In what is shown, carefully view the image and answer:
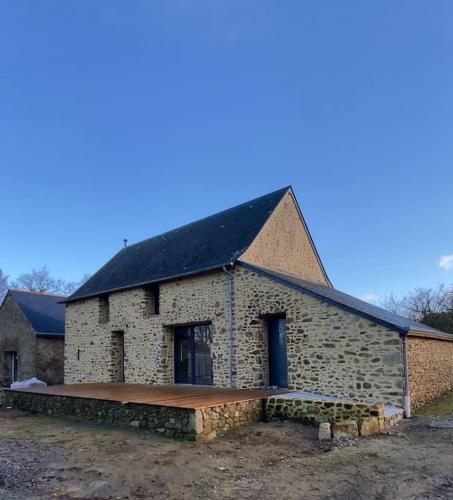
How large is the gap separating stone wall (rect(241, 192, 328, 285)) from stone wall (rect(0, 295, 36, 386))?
40.4 ft

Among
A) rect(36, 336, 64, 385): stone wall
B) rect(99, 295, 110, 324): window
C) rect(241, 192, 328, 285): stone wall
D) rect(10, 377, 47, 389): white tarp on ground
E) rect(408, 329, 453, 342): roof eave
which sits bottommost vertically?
rect(10, 377, 47, 389): white tarp on ground

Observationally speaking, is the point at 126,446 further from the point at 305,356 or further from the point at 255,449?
the point at 305,356

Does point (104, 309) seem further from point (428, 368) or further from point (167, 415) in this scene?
point (428, 368)

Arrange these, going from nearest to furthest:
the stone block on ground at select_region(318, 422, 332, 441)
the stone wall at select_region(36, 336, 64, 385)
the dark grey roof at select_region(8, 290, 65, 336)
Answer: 1. the stone block on ground at select_region(318, 422, 332, 441)
2. the stone wall at select_region(36, 336, 64, 385)
3. the dark grey roof at select_region(8, 290, 65, 336)

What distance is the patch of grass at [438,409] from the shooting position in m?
9.55

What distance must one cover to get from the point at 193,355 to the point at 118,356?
3911mm

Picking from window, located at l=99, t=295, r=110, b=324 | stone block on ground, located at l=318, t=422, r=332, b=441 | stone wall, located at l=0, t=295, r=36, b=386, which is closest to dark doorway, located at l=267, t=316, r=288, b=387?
stone block on ground, located at l=318, t=422, r=332, b=441

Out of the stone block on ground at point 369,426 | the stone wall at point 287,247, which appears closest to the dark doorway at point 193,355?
the stone wall at point 287,247

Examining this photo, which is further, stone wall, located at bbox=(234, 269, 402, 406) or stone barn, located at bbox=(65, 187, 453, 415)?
stone barn, located at bbox=(65, 187, 453, 415)

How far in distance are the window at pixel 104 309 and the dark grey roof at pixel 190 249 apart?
1.33 feet

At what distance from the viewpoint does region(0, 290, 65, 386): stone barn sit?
791 inches

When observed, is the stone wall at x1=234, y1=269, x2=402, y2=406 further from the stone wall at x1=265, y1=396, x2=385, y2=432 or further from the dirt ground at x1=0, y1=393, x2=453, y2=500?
the dirt ground at x1=0, y1=393, x2=453, y2=500

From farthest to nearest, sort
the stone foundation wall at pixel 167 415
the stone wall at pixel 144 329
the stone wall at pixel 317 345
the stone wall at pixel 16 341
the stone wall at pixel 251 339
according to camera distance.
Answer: the stone wall at pixel 16 341 < the stone wall at pixel 144 329 < the stone wall at pixel 251 339 < the stone wall at pixel 317 345 < the stone foundation wall at pixel 167 415

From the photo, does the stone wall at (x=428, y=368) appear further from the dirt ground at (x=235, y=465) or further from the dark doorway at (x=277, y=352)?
the dark doorway at (x=277, y=352)
